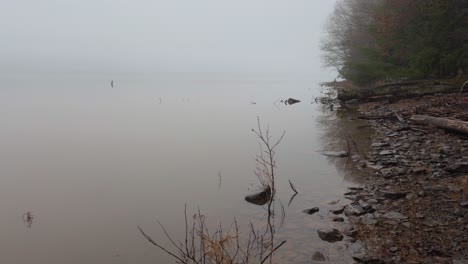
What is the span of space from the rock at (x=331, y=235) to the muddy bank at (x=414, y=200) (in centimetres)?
28

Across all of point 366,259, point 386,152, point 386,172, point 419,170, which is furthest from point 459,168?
point 366,259

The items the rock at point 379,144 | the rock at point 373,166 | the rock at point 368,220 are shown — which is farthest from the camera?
Result: the rock at point 379,144

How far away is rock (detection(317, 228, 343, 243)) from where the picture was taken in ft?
19.2

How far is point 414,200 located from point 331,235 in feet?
6.79

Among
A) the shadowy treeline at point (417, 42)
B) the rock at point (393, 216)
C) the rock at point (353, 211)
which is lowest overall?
the rock at point (353, 211)

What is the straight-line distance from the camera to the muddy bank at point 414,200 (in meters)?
5.08

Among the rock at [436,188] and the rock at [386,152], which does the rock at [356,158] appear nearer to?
the rock at [386,152]

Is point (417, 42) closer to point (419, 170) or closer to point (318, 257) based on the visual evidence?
point (419, 170)

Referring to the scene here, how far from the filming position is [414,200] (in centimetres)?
679

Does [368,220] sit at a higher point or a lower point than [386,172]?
lower

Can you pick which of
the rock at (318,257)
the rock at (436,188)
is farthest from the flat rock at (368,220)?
the rock at (436,188)

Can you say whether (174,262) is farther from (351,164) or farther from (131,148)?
(131,148)

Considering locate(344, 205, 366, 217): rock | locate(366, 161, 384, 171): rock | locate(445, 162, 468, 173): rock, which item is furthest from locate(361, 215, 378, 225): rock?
locate(366, 161, 384, 171): rock

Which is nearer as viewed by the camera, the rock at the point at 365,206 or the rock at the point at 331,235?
the rock at the point at 331,235
